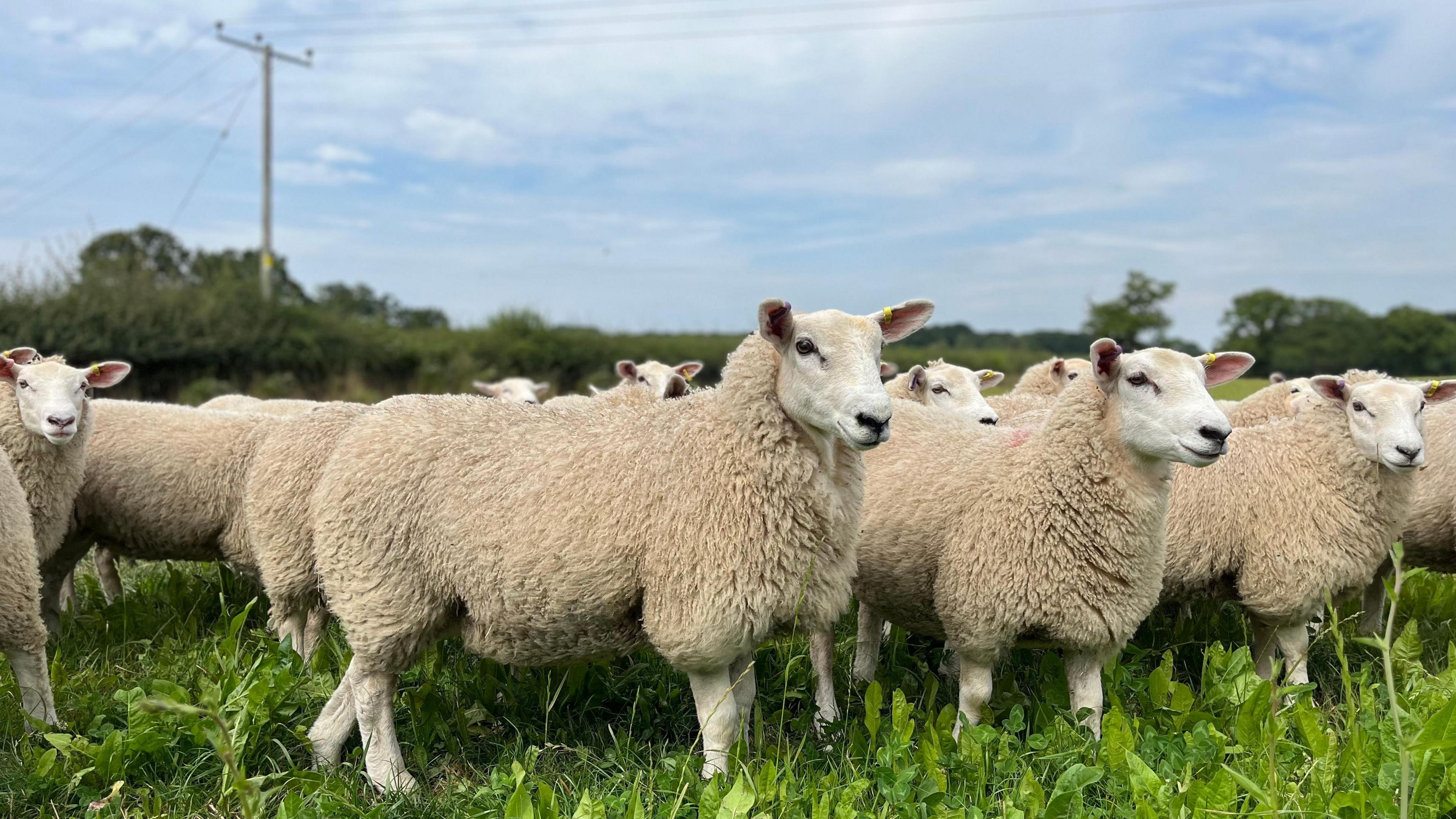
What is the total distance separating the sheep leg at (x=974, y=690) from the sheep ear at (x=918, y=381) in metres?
2.54

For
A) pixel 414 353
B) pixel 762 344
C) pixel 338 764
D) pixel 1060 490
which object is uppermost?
pixel 762 344

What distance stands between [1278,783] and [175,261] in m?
34.9

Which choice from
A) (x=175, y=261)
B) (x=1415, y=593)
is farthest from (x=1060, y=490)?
(x=175, y=261)

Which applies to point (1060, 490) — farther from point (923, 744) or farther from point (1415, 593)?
point (1415, 593)

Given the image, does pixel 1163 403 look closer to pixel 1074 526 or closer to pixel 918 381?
pixel 1074 526

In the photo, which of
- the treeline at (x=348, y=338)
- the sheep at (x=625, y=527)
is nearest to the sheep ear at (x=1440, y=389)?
the sheep at (x=625, y=527)

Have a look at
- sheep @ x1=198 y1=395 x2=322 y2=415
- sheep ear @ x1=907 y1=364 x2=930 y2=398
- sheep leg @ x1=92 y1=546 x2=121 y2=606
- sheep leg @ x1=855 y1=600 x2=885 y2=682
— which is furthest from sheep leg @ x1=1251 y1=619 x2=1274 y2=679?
sheep leg @ x1=92 y1=546 x2=121 y2=606

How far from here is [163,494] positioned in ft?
18.1

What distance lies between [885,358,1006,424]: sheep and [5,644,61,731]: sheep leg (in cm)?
445

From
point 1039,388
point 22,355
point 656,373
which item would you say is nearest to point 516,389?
point 656,373

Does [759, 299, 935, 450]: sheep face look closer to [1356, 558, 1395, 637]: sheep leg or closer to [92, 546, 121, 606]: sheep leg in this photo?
[1356, 558, 1395, 637]: sheep leg

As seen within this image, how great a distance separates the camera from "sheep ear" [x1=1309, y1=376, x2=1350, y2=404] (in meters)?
4.61

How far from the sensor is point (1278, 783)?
3.14 metres

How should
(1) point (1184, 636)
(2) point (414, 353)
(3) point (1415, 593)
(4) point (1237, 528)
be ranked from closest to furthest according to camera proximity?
(4) point (1237, 528), (1) point (1184, 636), (3) point (1415, 593), (2) point (414, 353)
